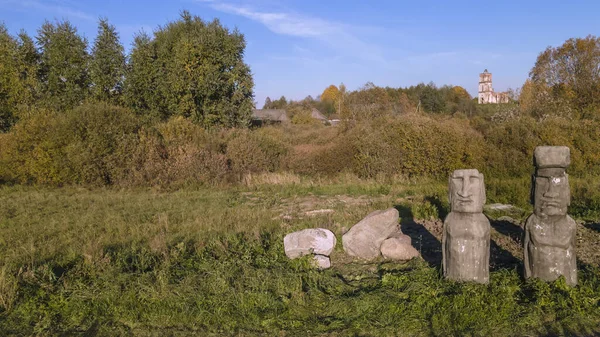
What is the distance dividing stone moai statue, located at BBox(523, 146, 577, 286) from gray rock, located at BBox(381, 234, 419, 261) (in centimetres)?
191

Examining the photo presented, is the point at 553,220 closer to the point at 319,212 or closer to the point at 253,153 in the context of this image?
the point at 319,212

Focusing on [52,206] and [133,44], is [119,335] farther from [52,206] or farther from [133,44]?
[133,44]

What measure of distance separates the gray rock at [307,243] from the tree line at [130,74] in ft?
52.4

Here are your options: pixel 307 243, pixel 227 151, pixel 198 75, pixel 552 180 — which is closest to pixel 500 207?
pixel 552 180

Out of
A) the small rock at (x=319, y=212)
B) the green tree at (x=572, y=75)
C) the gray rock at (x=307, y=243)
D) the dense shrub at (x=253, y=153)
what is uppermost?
the green tree at (x=572, y=75)

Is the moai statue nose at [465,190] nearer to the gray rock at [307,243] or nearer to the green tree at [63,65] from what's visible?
the gray rock at [307,243]

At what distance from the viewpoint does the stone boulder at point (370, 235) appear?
7250 mm

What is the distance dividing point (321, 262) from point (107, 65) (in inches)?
754

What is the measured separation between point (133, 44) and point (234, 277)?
19661 mm

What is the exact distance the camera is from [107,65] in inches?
875

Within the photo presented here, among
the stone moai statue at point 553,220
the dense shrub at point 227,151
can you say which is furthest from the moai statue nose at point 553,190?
the dense shrub at point 227,151

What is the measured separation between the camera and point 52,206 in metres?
12.2

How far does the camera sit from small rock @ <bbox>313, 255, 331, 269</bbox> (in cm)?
674

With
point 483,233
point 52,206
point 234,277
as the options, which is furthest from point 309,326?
point 52,206
